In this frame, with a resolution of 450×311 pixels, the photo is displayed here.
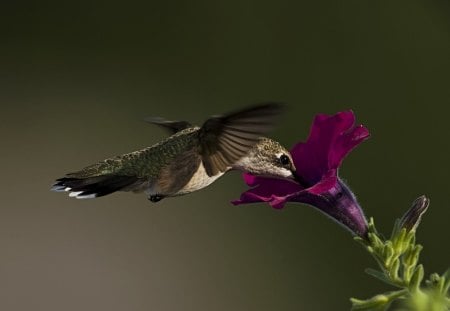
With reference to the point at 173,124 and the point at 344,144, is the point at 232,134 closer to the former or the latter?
the point at 344,144

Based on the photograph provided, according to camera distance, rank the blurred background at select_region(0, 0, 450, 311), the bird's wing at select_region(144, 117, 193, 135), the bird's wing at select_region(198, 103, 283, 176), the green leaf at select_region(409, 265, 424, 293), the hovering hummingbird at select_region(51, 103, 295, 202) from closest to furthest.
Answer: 1. the green leaf at select_region(409, 265, 424, 293)
2. the bird's wing at select_region(198, 103, 283, 176)
3. the hovering hummingbird at select_region(51, 103, 295, 202)
4. the bird's wing at select_region(144, 117, 193, 135)
5. the blurred background at select_region(0, 0, 450, 311)

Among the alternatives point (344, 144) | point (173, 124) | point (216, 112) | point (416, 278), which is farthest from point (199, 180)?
point (216, 112)

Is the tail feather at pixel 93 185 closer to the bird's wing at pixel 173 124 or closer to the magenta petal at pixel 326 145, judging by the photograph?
the bird's wing at pixel 173 124

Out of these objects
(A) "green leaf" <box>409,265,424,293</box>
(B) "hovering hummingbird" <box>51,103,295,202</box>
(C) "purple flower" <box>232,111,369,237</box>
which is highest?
(B) "hovering hummingbird" <box>51,103,295,202</box>

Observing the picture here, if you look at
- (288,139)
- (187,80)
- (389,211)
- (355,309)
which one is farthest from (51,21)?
(355,309)

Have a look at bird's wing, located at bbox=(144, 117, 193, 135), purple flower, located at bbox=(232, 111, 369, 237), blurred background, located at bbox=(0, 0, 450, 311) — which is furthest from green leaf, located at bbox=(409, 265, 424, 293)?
blurred background, located at bbox=(0, 0, 450, 311)

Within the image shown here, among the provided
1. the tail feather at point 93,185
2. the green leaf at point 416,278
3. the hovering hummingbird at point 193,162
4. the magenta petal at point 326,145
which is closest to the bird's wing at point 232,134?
the hovering hummingbird at point 193,162

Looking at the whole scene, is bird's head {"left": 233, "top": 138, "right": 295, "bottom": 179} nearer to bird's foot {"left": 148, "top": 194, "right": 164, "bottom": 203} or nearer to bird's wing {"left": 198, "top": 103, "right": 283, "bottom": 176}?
bird's wing {"left": 198, "top": 103, "right": 283, "bottom": 176}
